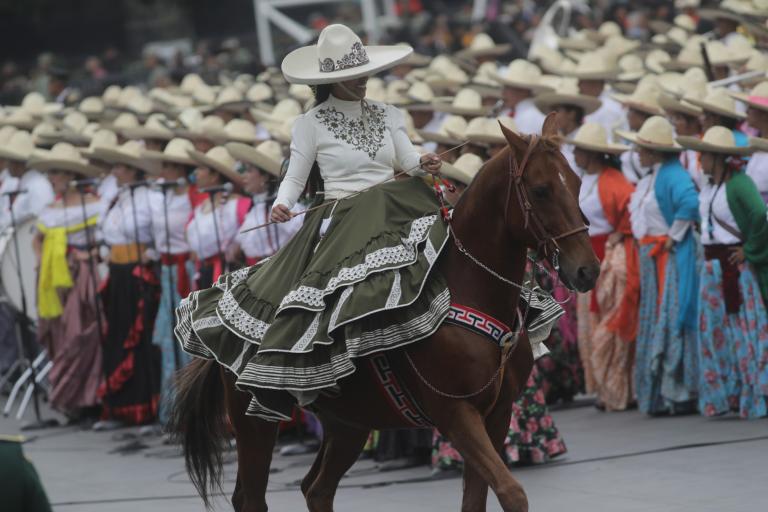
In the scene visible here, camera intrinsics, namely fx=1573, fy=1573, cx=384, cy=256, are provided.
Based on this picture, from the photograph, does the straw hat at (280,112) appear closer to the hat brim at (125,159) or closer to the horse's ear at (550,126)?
the hat brim at (125,159)

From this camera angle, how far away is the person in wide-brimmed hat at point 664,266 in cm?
1214

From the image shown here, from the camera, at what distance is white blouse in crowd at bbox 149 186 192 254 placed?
13969mm

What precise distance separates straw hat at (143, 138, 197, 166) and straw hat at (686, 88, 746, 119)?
453cm

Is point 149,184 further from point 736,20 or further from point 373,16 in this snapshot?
point 373,16

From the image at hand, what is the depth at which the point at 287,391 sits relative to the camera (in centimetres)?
793

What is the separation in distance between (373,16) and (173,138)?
46.8 feet

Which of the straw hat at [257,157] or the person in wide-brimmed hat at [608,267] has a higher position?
the straw hat at [257,157]

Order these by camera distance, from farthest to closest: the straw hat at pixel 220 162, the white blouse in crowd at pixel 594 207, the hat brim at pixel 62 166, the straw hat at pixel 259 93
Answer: the straw hat at pixel 259 93, the hat brim at pixel 62 166, the straw hat at pixel 220 162, the white blouse in crowd at pixel 594 207

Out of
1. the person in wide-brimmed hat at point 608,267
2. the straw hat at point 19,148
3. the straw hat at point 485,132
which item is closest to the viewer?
the person in wide-brimmed hat at point 608,267

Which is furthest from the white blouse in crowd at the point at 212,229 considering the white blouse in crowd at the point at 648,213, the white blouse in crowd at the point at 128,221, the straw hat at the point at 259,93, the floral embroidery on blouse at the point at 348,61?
the straw hat at the point at 259,93

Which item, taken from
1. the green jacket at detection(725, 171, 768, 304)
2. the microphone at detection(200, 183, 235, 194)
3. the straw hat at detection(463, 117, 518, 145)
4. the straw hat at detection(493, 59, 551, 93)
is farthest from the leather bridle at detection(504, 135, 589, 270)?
the straw hat at detection(493, 59, 551, 93)

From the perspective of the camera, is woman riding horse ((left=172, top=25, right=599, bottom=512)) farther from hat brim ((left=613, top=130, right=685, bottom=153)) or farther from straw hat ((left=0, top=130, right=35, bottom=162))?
straw hat ((left=0, top=130, right=35, bottom=162))

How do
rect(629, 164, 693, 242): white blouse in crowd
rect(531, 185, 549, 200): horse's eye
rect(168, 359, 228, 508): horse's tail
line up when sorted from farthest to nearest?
1. rect(629, 164, 693, 242): white blouse in crowd
2. rect(168, 359, 228, 508): horse's tail
3. rect(531, 185, 549, 200): horse's eye

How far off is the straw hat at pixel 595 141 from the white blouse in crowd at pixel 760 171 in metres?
1.21
